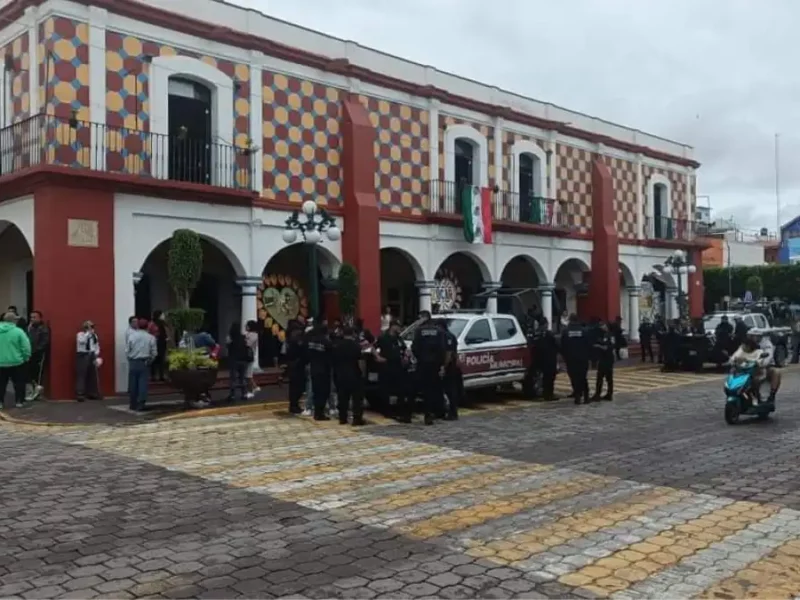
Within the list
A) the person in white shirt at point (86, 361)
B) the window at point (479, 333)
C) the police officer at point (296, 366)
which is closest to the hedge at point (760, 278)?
the window at point (479, 333)

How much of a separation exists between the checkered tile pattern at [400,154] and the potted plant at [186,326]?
21.5 feet

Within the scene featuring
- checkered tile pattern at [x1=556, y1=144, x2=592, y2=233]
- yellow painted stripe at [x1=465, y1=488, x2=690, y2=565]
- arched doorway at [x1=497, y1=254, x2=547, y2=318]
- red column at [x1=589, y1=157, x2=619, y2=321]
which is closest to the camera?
yellow painted stripe at [x1=465, y1=488, x2=690, y2=565]

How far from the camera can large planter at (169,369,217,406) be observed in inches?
577

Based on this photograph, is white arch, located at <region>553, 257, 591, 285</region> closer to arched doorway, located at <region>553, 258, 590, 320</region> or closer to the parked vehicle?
arched doorway, located at <region>553, 258, 590, 320</region>

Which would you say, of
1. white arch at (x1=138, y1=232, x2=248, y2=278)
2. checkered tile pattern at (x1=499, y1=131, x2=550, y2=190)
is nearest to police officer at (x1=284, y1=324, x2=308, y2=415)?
white arch at (x1=138, y1=232, x2=248, y2=278)

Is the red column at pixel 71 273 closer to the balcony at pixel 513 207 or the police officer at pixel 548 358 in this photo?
the police officer at pixel 548 358

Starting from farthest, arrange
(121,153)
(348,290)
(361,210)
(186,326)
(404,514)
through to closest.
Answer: (361,210) < (348,290) < (121,153) < (186,326) < (404,514)

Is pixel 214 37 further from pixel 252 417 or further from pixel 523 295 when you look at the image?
pixel 523 295

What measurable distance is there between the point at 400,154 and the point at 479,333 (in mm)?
8097

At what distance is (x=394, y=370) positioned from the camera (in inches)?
548

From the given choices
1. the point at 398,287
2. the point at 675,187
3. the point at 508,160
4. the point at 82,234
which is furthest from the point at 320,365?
the point at 675,187

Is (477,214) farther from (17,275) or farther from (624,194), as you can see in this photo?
(17,275)

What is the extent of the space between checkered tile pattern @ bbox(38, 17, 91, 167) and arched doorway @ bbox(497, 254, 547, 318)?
593 inches

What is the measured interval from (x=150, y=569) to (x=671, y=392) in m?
14.7
